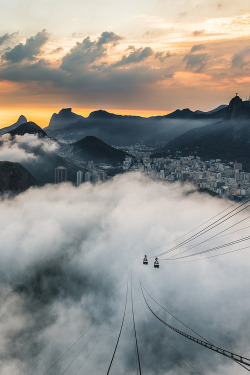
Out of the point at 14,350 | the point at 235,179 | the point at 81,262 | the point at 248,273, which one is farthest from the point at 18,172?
the point at 248,273

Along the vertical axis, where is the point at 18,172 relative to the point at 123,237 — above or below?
above

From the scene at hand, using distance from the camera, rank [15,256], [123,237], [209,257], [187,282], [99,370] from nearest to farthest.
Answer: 1. [99,370]
2. [187,282]
3. [209,257]
4. [15,256]
5. [123,237]

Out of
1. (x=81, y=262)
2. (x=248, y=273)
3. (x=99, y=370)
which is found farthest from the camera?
(x=81, y=262)

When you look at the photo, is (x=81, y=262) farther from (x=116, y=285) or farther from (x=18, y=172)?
(x=18, y=172)

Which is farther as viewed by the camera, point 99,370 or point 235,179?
point 235,179

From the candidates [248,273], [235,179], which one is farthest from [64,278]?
[235,179]

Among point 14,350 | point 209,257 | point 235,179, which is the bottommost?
point 14,350

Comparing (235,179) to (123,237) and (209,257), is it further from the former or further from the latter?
(123,237)
